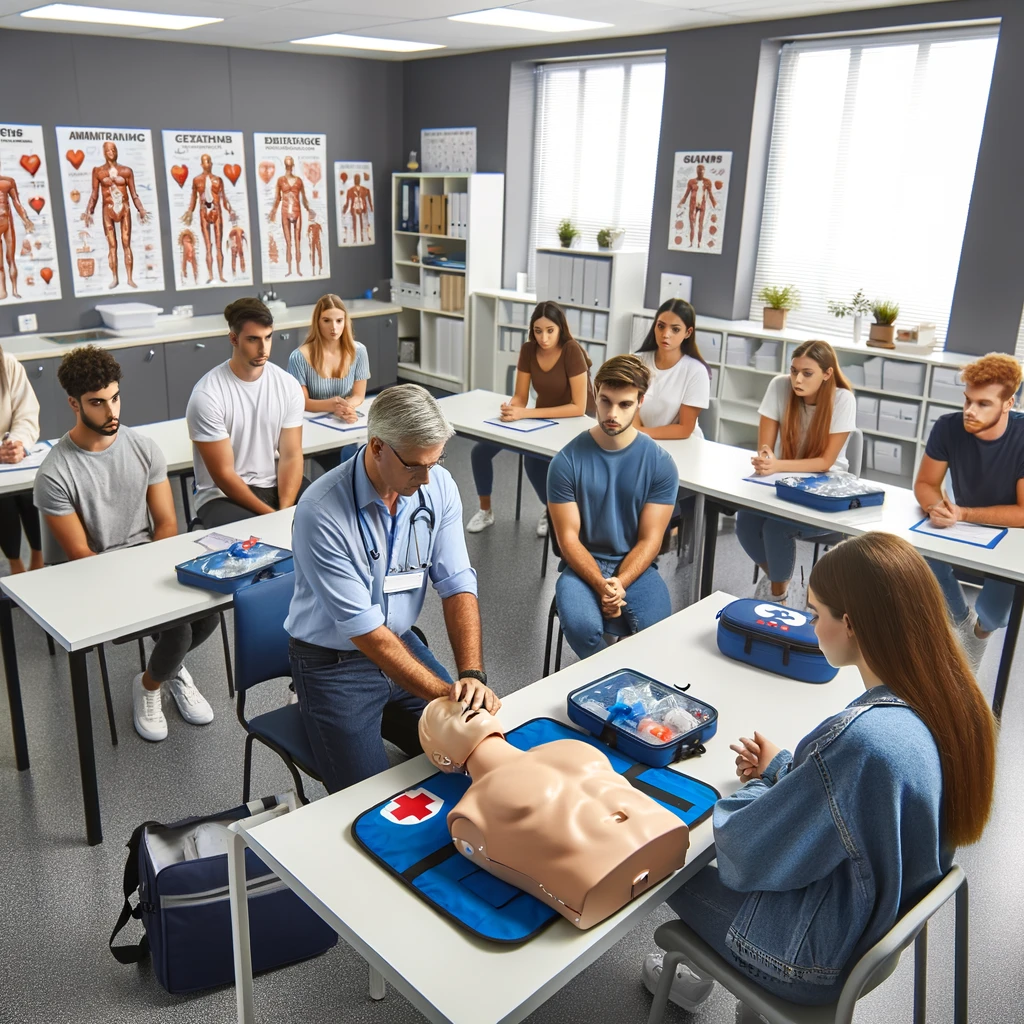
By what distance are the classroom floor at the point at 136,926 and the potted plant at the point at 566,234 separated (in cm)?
393

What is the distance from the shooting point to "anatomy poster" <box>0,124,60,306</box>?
6051 millimetres

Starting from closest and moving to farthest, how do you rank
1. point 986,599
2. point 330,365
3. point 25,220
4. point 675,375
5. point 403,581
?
1. point 403,581
2. point 986,599
3. point 675,375
4. point 330,365
5. point 25,220

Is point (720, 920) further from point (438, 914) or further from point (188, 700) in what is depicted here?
point (188, 700)

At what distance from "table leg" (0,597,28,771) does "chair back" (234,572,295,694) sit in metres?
0.87

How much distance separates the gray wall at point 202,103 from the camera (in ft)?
20.1

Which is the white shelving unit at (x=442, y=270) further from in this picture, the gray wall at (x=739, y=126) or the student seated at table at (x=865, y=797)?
the student seated at table at (x=865, y=797)

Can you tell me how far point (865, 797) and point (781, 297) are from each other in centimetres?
491

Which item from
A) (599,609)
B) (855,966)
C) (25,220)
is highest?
(25,220)

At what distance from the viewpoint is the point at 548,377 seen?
463cm

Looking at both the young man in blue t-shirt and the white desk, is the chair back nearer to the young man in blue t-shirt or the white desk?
the white desk

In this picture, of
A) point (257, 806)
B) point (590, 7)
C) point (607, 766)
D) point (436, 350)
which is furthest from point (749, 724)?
point (436, 350)

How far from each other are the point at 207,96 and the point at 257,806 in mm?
6177

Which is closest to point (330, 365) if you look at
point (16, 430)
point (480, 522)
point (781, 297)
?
point (480, 522)

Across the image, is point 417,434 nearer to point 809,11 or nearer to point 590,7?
point 590,7
